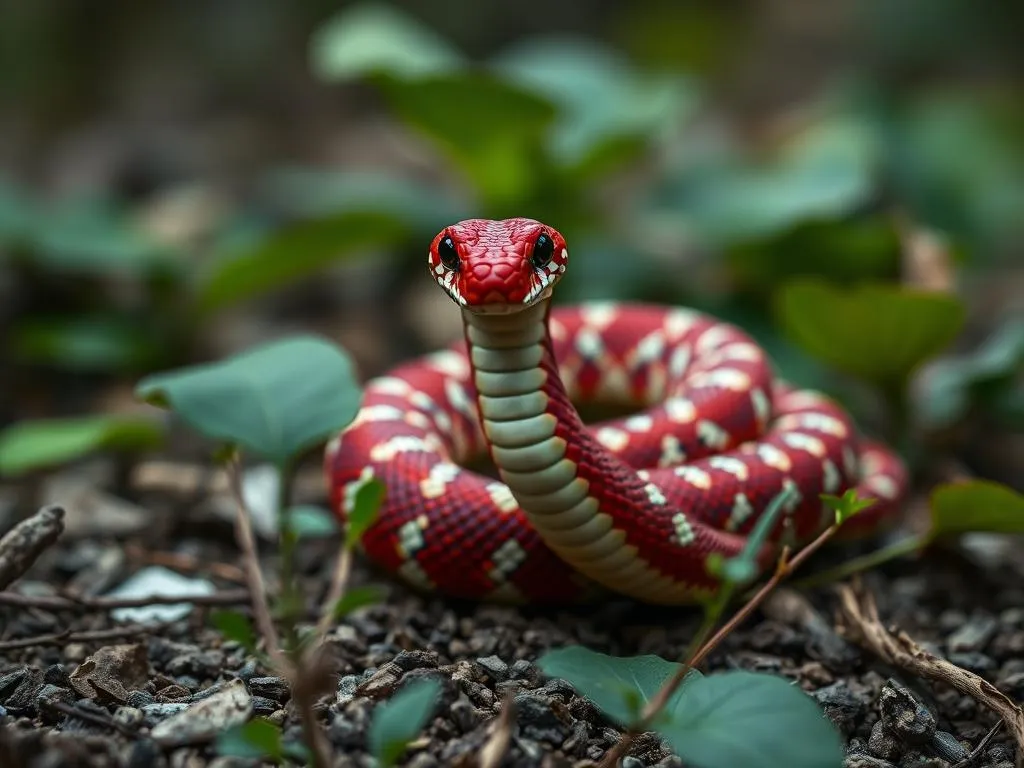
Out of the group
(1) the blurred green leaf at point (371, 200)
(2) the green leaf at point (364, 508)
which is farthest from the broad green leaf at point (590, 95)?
(2) the green leaf at point (364, 508)

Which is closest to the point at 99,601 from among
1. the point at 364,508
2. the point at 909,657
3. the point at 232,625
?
the point at 232,625

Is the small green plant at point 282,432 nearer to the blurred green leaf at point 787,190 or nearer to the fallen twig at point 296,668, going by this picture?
the fallen twig at point 296,668

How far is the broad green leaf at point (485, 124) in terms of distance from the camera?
500 centimetres

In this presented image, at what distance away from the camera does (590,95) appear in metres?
5.75

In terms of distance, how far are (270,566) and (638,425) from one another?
1.42m

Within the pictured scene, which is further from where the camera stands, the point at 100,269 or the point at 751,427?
the point at 100,269

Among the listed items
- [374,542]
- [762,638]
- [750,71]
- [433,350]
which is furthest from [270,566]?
[750,71]

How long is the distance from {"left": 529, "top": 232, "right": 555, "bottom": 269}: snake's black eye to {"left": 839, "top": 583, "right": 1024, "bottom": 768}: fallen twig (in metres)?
1.53

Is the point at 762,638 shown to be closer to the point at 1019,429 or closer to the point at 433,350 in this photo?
the point at 1019,429

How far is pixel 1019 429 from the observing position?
452cm

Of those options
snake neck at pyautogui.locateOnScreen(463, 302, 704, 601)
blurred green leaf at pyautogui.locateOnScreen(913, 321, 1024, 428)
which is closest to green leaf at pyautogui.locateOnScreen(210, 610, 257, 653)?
snake neck at pyautogui.locateOnScreen(463, 302, 704, 601)

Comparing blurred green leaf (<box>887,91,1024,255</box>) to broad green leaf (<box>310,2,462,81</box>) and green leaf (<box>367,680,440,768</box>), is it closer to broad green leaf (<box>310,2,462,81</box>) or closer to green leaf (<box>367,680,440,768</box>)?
broad green leaf (<box>310,2,462,81</box>)

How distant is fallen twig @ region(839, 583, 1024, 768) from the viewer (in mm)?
2820

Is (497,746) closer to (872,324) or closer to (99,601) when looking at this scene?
(99,601)
